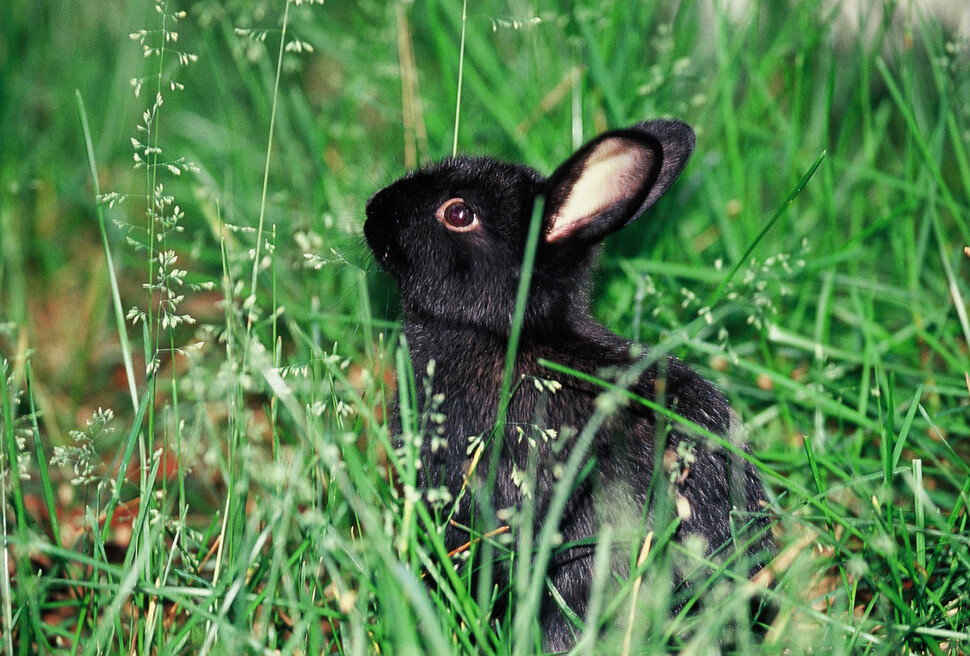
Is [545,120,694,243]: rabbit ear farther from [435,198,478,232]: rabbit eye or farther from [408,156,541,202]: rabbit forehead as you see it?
[435,198,478,232]: rabbit eye

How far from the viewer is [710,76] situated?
4.51 metres

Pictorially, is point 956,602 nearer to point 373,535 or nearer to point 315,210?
point 373,535

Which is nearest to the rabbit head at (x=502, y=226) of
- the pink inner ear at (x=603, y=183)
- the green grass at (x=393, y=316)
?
the pink inner ear at (x=603, y=183)

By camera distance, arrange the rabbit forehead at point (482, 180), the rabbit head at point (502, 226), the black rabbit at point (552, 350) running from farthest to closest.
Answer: the rabbit forehead at point (482, 180), the rabbit head at point (502, 226), the black rabbit at point (552, 350)

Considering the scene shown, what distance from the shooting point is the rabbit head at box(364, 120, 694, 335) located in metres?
2.72

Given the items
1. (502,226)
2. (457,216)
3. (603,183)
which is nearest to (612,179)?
(603,183)

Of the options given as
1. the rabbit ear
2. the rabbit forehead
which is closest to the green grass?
the rabbit forehead

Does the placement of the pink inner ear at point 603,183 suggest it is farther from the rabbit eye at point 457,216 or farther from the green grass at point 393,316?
the green grass at point 393,316

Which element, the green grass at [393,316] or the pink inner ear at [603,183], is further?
the pink inner ear at [603,183]

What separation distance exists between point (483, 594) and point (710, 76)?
341cm

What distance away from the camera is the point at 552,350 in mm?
Answer: 2711

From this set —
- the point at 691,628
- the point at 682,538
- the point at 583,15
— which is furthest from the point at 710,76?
the point at 691,628

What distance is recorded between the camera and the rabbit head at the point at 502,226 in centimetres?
272

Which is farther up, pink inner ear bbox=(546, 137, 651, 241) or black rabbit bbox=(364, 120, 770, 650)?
pink inner ear bbox=(546, 137, 651, 241)
